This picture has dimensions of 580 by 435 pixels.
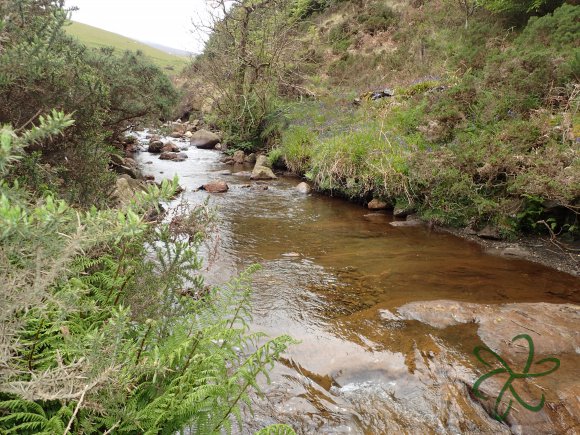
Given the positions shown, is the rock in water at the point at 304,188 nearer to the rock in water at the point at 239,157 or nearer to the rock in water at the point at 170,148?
the rock in water at the point at 239,157

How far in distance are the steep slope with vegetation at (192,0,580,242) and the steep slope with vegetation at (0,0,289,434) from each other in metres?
6.07

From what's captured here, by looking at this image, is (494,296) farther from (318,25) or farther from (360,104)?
(318,25)

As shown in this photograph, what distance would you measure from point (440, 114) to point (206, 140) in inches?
512

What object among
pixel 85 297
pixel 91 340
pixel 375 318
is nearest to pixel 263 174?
pixel 375 318

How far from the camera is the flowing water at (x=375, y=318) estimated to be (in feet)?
11.1

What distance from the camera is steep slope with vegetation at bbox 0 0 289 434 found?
1440 mm

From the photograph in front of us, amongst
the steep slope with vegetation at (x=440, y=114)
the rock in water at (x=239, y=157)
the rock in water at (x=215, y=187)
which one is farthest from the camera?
the rock in water at (x=239, y=157)

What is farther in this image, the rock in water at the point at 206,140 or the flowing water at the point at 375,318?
the rock in water at the point at 206,140

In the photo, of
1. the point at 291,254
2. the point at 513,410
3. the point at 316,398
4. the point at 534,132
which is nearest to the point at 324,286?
the point at 291,254

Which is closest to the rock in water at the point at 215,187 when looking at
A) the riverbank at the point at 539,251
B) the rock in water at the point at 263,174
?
the rock in water at the point at 263,174

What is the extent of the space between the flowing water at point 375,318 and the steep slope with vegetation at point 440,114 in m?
1.15

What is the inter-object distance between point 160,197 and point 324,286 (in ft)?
14.1

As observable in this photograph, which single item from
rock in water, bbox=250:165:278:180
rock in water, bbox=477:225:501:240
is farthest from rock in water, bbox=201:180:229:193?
rock in water, bbox=477:225:501:240

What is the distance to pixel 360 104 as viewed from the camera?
15031 millimetres
